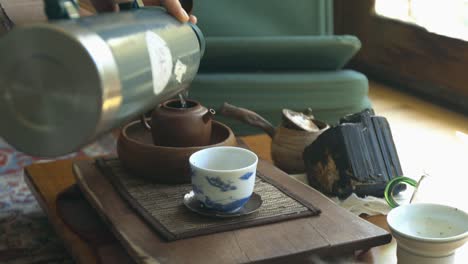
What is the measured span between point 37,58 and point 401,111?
2313 millimetres

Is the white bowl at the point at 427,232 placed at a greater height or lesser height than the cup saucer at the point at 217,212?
greater

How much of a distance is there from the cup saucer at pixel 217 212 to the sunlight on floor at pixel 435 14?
1.79 meters

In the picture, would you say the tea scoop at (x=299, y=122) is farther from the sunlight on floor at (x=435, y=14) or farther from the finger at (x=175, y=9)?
the sunlight on floor at (x=435, y=14)

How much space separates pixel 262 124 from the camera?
57.9 inches

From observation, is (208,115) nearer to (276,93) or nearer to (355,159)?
(355,159)

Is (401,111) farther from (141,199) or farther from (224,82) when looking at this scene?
(141,199)

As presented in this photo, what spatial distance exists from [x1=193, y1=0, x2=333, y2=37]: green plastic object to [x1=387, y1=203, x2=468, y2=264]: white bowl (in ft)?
4.79

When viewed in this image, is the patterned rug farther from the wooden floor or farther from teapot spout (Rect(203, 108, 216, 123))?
the wooden floor

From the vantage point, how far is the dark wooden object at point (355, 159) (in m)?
1.24

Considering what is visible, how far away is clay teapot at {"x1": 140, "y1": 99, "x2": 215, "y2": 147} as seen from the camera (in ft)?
4.13

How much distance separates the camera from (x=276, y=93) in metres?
2.21

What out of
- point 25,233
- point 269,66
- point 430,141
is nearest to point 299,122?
point 25,233

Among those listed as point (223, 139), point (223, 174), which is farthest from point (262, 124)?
point (223, 174)

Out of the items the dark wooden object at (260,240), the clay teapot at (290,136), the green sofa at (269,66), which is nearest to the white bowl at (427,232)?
the dark wooden object at (260,240)
